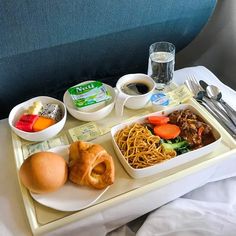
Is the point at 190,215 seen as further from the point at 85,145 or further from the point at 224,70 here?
the point at 224,70

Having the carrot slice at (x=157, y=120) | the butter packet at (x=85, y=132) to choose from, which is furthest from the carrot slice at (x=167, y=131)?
the butter packet at (x=85, y=132)

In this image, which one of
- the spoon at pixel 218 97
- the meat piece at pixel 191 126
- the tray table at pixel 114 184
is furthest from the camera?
the spoon at pixel 218 97

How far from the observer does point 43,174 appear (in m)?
0.52

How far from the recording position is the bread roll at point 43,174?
0.52 meters

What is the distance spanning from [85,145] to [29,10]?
312 millimetres

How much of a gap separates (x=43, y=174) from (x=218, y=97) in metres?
0.48

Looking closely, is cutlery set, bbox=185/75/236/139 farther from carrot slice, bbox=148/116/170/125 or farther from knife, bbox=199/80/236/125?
carrot slice, bbox=148/116/170/125

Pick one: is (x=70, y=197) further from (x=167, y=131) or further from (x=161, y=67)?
(x=161, y=67)

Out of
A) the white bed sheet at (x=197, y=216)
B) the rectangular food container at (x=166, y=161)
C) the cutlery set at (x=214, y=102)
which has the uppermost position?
the rectangular food container at (x=166, y=161)

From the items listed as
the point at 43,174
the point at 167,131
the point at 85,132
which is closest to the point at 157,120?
the point at 167,131

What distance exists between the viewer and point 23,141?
Result: 0.66 meters

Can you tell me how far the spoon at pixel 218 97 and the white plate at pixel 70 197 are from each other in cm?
36

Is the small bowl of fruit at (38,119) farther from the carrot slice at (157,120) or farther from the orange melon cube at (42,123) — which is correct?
the carrot slice at (157,120)

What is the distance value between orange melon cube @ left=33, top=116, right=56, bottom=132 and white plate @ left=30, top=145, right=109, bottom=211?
5.7 inches
